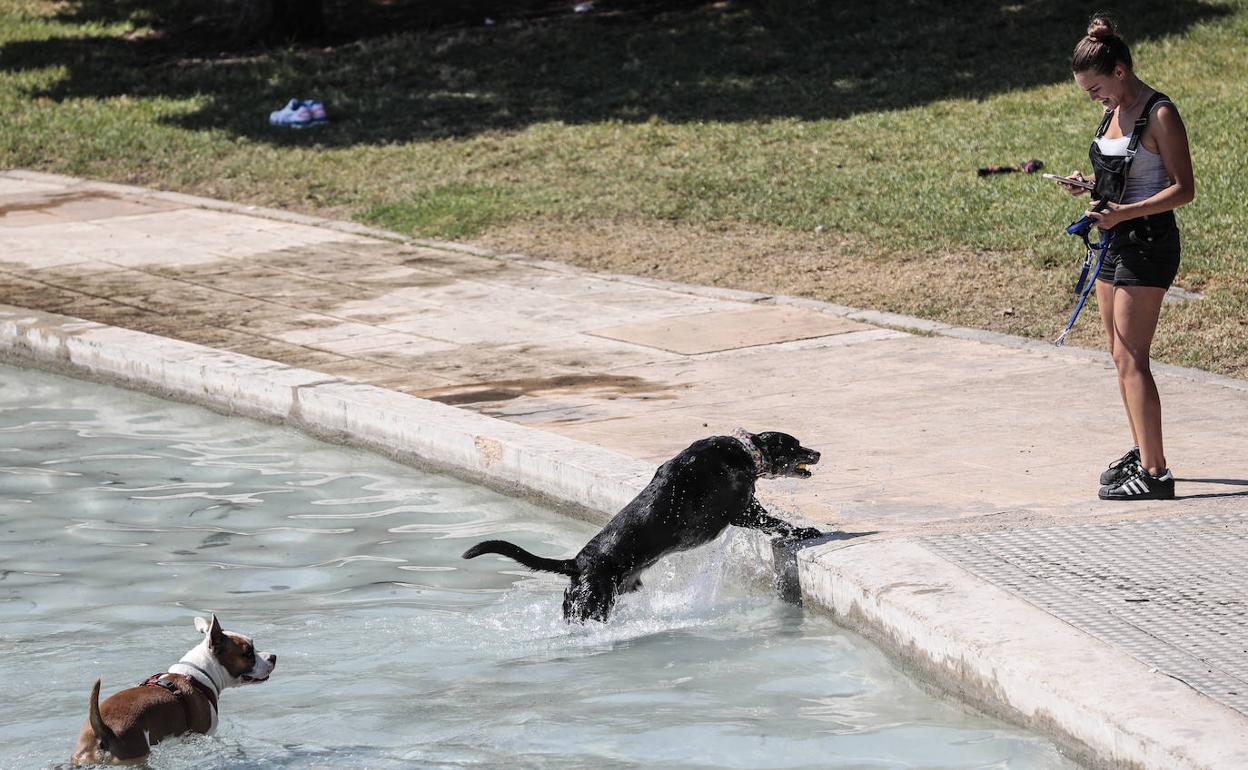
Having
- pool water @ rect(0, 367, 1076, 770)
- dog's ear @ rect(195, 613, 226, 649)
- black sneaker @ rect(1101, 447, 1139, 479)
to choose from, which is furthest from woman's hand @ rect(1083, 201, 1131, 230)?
dog's ear @ rect(195, 613, 226, 649)

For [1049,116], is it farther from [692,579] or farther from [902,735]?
[902,735]

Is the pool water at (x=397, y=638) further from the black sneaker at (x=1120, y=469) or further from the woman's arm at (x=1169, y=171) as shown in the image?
the woman's arm at (x=1169, y=171)

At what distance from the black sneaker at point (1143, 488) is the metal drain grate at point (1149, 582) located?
1.04 ft

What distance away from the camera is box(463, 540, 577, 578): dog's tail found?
577cm

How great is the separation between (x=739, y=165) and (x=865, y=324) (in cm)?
543

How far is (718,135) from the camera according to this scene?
1722 cm

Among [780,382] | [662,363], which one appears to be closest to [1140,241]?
[780,382]

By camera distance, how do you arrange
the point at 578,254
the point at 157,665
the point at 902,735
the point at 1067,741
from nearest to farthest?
the point at 1067,741, the point at 902,735, the point at 157,665, the point at 578,254

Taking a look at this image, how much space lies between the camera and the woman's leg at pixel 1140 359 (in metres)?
6.84

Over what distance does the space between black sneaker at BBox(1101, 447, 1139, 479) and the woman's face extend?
4.84ft

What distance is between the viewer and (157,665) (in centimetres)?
617

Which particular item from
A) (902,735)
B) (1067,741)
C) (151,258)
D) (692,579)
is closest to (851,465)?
(692,579)

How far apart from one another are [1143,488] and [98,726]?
4254 millimetres

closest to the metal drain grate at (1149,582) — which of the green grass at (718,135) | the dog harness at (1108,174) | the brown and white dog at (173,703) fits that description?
the dog harness at (1108,174)
